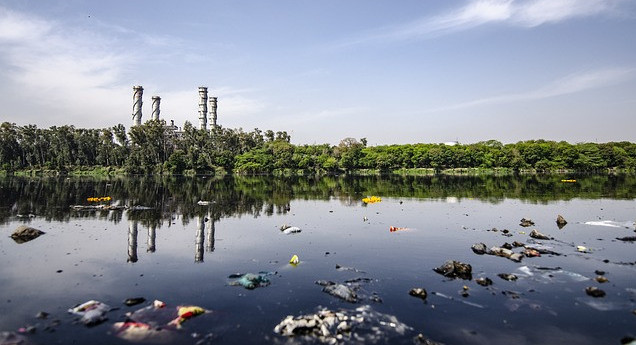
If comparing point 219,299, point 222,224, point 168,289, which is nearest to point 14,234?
point 222,224

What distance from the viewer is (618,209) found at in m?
37.3

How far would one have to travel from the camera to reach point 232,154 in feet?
404

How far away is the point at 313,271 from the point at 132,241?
12.2m

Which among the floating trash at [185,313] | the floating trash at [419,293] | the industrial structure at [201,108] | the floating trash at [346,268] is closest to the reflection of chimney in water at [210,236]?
the floating trash at [346,268]

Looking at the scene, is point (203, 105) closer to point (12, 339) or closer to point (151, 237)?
point (151, 237)

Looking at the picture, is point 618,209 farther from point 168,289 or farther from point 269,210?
point 168,289

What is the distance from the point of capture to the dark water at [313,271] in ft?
39.7

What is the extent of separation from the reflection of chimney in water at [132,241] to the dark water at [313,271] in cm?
13

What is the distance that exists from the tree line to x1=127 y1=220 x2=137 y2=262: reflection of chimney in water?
82.0 m

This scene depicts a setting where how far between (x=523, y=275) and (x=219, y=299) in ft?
40.9

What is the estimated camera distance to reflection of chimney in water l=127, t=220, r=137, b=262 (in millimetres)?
20094

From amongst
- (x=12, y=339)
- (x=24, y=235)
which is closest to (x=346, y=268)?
(x=12, y=339)

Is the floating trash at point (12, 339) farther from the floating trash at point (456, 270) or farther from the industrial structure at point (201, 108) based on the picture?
the industrial structure at point (201, 108)

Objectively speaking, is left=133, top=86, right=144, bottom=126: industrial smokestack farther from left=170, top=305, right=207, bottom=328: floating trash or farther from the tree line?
left=170, top=305, right=207, bottom=328: floating trash
